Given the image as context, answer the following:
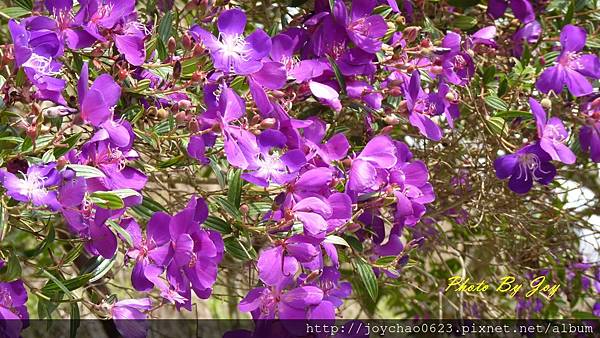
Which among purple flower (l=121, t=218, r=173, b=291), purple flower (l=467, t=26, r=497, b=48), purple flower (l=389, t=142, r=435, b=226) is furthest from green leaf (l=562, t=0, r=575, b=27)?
purple flower (l=121, t=218, r=173, b=291)

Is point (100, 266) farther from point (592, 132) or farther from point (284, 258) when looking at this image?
point (592, 132)

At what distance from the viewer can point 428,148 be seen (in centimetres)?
216

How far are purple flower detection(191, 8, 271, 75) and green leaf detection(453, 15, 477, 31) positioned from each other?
0.74 metres

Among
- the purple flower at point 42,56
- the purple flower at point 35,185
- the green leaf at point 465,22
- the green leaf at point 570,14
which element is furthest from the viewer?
the green leaf at point 465,22

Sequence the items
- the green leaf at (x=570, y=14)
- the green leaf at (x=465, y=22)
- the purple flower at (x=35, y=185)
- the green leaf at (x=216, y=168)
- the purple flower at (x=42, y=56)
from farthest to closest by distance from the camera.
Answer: the green leaf at (x=465, y=22) < the green leaf at (x=570, y=14) < the green leaf at (x=216, y=168) < the purple flower at (x=42, y=56) < the purple flower at (x=35, y=185)

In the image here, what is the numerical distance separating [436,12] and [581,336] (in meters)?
1.04

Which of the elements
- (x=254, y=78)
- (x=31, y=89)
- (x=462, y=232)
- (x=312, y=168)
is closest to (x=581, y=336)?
(x=462, y=232)

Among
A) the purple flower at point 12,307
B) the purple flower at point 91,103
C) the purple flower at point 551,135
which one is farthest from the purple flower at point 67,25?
the purple flower at point 551,135

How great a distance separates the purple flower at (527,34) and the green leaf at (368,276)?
2.00ft

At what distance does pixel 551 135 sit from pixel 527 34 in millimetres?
395

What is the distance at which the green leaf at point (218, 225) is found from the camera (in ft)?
4.40

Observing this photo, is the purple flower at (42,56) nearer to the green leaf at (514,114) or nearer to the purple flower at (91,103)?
the purple flower at (91,103)

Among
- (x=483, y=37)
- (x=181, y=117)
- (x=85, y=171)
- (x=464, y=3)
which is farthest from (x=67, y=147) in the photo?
(x=464, y=3)

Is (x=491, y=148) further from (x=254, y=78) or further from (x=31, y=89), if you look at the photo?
(x=31, y=89)
